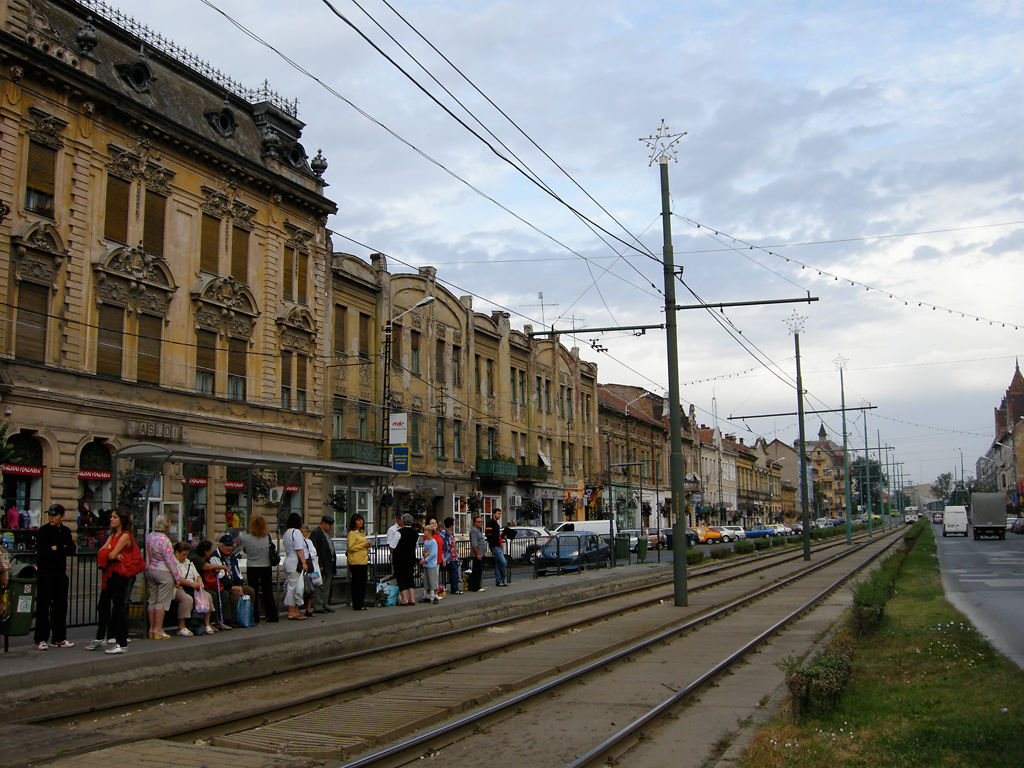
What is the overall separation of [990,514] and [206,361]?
5664cm

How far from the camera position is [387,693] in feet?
35.4

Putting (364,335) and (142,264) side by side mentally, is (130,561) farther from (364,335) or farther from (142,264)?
(364,335)

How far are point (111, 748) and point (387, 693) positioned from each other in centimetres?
336

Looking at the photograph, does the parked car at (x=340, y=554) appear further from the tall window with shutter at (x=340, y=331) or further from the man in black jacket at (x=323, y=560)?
the tall window with shutter at (x=340, y=331)

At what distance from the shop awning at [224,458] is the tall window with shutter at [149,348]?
496 inches

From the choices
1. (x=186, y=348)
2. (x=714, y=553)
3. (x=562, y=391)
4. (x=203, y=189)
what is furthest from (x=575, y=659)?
(x=562, y=391)

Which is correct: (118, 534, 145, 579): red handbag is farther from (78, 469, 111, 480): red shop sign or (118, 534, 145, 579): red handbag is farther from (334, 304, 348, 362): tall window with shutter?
(334, 304, 348, 362): tall window with shutter

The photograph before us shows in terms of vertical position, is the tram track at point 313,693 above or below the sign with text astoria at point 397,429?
below

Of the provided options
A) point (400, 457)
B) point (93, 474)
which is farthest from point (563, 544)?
point (93, 474)

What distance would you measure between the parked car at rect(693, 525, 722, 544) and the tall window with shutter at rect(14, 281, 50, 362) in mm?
47562

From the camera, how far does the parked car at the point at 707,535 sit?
6662cm

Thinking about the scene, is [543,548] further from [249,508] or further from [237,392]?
[249,508]

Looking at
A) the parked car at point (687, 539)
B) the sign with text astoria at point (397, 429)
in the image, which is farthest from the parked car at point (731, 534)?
the sign with text astoria at point (397, 429)

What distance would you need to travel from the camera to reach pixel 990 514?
67812 millimetres
